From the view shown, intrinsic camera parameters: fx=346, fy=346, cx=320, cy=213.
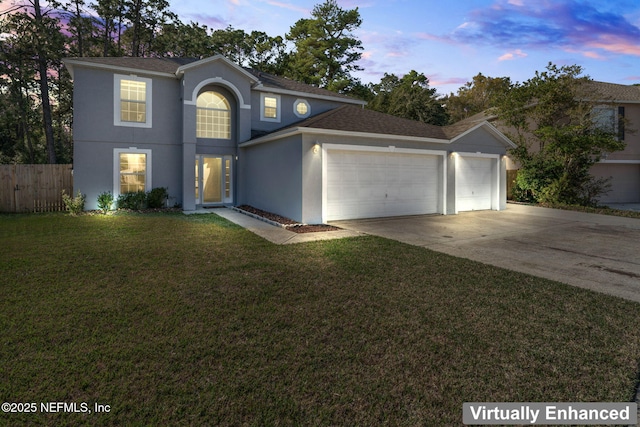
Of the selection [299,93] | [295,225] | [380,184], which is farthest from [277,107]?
[295,225]

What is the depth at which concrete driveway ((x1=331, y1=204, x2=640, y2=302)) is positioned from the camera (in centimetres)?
559

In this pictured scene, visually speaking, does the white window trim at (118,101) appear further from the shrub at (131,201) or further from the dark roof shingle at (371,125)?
the dark roof shingle at (371,125)

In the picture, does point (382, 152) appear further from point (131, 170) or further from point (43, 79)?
point (43, 79)

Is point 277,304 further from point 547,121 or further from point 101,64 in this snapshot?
point 547,121

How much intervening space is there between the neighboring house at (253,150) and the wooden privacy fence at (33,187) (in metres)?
1.34

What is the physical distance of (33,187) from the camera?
13.2 metres

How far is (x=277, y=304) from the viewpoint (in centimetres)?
420

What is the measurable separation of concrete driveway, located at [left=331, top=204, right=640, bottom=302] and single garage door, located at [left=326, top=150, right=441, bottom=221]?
0.54 m

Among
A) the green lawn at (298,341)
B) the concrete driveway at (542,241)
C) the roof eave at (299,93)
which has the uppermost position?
the roof eave at (299,93)

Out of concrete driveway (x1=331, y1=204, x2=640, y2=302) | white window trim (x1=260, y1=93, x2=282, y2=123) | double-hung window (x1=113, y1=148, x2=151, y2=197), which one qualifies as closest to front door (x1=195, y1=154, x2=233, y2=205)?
double-hung window (x1=113, y1=148, x2=151, y2=197)

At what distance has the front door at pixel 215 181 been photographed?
49.0 ft

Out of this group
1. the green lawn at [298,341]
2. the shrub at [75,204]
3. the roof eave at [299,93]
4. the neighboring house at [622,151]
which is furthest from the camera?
the neighboring house at [622,151]

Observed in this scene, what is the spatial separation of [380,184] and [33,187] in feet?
42.9

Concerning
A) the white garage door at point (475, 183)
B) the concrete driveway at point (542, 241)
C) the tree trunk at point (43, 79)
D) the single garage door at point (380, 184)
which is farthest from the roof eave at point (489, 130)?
the tree trunk at point (43, 79)
